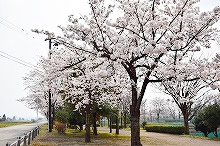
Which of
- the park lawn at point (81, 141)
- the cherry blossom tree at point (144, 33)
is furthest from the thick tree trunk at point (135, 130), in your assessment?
the park lawn at point (81, 141)

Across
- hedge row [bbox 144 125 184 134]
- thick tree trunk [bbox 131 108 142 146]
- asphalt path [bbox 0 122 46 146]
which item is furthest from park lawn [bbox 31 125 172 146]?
hedge row [bbox 144 125 184 134]

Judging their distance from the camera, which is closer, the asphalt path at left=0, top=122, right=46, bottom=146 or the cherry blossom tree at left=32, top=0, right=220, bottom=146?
the cherry blossom tree at left=32, top=0, right=220, bottom=146

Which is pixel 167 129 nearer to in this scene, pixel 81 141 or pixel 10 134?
pixel 81 141

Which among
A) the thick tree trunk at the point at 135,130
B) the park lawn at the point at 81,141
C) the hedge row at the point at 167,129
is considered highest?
the thick tree trunk at the point at 135,130

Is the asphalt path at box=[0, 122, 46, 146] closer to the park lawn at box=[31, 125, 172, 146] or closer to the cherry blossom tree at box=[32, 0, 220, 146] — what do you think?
the park lawn at box=[31, 125, 172, 146]

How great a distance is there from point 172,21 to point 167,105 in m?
107

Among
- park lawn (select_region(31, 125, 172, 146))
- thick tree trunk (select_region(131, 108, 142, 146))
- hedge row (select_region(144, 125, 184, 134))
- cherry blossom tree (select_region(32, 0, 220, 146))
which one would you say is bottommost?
hedge row (select_region(144, 125, 184, 134))

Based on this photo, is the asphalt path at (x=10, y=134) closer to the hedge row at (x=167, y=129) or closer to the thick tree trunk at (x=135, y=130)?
the thick tree trunk at (x=135, y=130)

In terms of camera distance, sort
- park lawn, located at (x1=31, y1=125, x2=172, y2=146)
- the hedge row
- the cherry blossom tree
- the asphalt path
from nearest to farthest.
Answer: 1. the cherry blossom tree
2. park lawn, located at (x1=31, y1=125, x2=172, y2=146)
3. the asphalt path
4. the hedge row

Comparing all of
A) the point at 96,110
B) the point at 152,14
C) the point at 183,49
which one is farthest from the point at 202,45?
the point at 96,110

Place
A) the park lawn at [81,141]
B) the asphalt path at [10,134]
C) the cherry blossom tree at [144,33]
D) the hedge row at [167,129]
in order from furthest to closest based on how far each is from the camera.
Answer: the hedge row at [167,129] < the asphalt path at [10,134] < the park lawn at [81,141] < the cherry blossom tree at [144,33]

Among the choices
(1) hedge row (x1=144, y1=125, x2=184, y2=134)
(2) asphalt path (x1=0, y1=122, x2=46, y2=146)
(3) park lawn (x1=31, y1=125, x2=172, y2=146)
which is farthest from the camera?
(1) hedge row (x1=144, y1=125, x2=184, y2=134)

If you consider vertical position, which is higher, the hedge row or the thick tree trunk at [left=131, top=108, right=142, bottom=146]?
the thick tree trunk at [left=131, top=108, right=142, bottom=146]

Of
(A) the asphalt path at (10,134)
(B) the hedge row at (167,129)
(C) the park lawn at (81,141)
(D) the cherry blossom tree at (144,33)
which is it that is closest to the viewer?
(D) the cherry blossom tree at (144,33)
